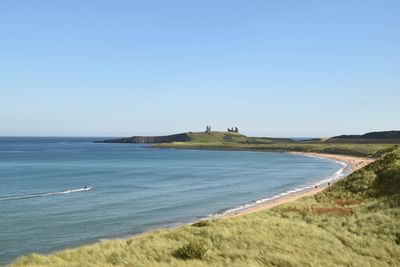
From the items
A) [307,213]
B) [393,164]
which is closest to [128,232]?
[307,213]

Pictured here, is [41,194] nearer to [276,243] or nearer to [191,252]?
[276,243]

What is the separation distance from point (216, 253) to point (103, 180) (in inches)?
2570

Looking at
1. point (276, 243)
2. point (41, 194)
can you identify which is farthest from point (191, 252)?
point (41, 194)

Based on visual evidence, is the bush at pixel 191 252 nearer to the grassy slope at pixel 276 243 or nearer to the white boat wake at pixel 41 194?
the grassy slope at pixel 276 243

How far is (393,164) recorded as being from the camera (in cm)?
4456

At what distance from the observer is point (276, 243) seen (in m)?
21.2

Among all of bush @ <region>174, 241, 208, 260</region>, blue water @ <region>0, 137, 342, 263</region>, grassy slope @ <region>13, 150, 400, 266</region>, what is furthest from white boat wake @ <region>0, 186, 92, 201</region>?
bush @ <region>174, 241, 208, 260</region>

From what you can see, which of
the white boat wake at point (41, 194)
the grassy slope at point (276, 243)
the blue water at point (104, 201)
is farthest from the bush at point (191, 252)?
the white boat wake at point (41, 194)

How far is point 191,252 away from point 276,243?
186 inches

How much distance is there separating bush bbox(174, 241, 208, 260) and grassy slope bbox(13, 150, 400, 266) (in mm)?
256

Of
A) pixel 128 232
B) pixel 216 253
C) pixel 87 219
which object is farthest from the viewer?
pixel 87 219

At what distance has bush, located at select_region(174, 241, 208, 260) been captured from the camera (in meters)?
18.3

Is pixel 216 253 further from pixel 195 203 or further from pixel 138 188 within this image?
pixel 138 188

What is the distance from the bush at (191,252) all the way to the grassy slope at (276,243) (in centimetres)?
26
